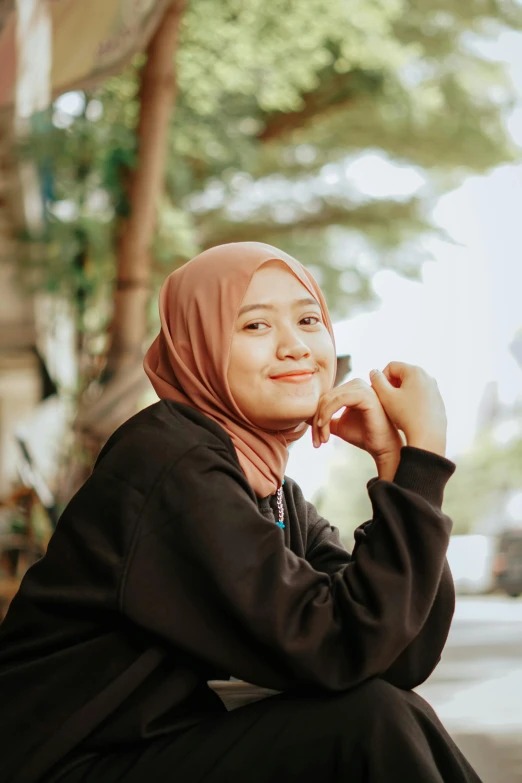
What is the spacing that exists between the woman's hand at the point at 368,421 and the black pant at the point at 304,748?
259mm

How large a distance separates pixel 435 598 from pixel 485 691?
2.99 metres

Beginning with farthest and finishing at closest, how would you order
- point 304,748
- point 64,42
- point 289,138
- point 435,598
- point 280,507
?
point 289,138 → point 64,42 → point 280,507 → point 435,598 → point 304,748

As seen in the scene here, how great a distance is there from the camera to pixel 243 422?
1082mm

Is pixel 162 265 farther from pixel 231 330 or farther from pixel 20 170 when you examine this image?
pixel 231 330

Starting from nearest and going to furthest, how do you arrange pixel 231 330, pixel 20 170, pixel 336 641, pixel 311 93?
pixel 336 641
pixel 231 330
pixel 20 170
pixel 311 93

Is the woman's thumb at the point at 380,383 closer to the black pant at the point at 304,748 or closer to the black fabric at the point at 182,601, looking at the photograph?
the black fabric at the point at 182,601

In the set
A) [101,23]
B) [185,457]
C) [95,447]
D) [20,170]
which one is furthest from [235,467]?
[20,170]

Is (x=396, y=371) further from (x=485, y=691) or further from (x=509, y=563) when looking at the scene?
(x=509, y=563)

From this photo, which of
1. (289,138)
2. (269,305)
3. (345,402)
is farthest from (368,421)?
(289,138)

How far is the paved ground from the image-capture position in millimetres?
2561

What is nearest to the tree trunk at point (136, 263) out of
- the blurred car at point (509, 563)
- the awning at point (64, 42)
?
the awning at point (64, 42)

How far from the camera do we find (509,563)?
716cm

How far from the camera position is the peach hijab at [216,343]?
1.06m

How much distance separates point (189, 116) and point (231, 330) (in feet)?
17.0
